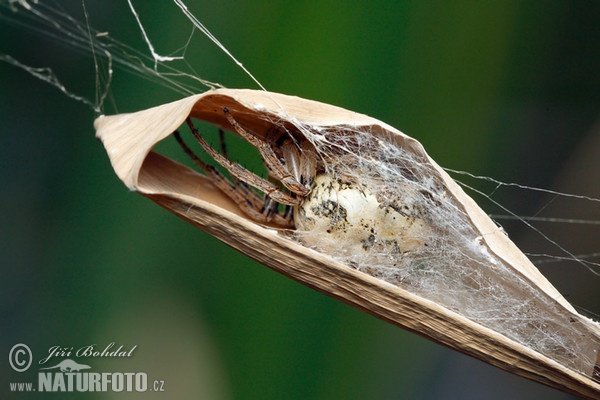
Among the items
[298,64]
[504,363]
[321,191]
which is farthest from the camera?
[298,64]

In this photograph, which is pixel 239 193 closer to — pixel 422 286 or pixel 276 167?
pixel 276 167

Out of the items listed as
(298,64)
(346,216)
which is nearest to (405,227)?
(346,216)

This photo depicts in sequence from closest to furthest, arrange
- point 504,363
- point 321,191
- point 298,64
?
point 504,363
point 321,191
point 298,64

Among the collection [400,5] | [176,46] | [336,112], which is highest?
[400,5]

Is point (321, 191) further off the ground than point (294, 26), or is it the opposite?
point (294, 26)

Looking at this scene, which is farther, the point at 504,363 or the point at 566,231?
the point at 566,231

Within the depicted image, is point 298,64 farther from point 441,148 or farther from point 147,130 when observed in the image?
point 147,130
